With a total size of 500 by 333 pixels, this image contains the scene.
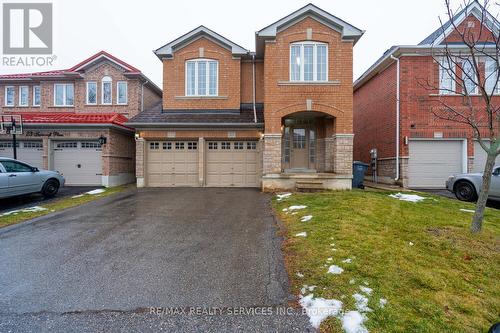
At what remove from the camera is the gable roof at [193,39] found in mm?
13055

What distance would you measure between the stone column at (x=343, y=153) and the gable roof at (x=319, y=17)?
169 inches

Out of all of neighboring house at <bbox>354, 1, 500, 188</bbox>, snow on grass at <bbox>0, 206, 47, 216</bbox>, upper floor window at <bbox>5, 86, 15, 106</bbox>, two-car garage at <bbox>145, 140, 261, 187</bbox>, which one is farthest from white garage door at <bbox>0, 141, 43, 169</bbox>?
neighboring house at <bbox>354, 1, 500, 188</bbox>

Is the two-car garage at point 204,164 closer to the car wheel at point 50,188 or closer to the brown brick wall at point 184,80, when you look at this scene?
the brown brick wall at point 184,80

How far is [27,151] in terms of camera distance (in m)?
13.3

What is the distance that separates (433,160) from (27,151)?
Answer: 2030 cm

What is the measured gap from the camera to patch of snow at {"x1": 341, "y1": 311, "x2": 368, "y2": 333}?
258cm

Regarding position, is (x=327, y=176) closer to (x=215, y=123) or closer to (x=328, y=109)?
(x=328, y=109)

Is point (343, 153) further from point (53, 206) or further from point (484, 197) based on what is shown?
point (53, 206)

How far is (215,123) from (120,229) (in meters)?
7.02

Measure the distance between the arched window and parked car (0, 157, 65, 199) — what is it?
7146 millimetres

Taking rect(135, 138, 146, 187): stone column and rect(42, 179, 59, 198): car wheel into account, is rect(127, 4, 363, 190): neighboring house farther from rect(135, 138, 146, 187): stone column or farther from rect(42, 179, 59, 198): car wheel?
rect(42, 179, 59, 198): car wheel

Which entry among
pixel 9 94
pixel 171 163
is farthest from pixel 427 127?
pixel 9 94

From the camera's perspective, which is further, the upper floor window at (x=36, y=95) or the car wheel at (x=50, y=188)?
the upper floor window at (x=36, y=95)

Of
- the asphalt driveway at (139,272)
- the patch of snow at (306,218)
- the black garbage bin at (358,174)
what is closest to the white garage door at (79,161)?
the asphalt driveway at (139,272)
